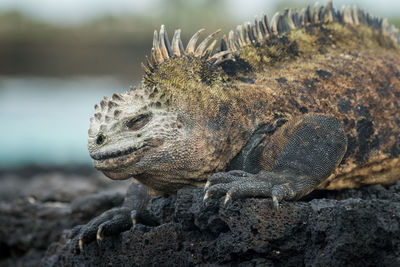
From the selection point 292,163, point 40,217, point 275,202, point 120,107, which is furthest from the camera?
point 40,217

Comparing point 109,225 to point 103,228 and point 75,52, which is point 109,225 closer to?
point 103,228

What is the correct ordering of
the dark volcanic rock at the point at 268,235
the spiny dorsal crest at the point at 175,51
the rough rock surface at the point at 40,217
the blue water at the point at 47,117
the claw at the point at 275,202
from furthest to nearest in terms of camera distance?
the blue water at the point at 47,117, the rough rock surface at the point at 40,217, the spiny dorsal crest at the point at 175,51, the claw at the point at 275,202, the dark volcanic rock at the point at 268,235

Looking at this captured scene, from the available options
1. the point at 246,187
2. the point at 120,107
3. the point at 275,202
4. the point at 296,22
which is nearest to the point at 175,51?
the point at 120,107

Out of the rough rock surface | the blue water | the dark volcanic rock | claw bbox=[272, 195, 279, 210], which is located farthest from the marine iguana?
the blue water

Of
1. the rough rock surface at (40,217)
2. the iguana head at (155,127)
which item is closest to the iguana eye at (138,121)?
the iguana head at (155,127)

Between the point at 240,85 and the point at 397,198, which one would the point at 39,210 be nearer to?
the point at 240,85

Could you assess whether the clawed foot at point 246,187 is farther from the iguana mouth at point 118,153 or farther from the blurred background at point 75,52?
the blurred background at point 75,52

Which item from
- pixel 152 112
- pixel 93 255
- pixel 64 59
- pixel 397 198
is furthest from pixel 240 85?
pixel 64 59
